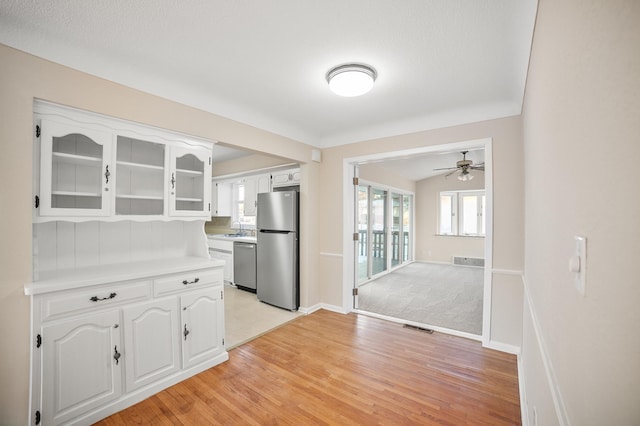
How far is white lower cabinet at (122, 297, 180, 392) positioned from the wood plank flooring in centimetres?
17

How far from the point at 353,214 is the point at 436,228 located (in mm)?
4811

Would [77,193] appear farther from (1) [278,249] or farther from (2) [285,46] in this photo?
(1) [278,249]

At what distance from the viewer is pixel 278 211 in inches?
153

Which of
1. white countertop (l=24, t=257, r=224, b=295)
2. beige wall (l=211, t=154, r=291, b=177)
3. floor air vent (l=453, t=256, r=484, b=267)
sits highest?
beige wall (l=211, t=154, r=291, b=177)

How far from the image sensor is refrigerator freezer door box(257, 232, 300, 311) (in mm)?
3787

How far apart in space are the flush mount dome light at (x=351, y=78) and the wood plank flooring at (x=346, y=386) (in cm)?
238

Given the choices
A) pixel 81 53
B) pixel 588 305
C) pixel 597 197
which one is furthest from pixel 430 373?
pixel 81 53

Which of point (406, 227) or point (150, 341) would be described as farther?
point (406, 227)

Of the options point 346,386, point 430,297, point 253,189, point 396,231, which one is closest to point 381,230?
point 396,231

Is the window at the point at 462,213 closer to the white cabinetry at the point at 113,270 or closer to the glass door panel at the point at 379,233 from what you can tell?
the glass door panel at the point at 379,233

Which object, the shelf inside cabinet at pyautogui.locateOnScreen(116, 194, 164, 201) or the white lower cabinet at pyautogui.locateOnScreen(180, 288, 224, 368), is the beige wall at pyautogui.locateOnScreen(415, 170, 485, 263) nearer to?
the white lower cabinet at pyautogui.locateOnScreen(180, 288, 224, 368)

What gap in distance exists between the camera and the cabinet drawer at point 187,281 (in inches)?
83.7

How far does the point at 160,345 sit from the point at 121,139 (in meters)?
1.65

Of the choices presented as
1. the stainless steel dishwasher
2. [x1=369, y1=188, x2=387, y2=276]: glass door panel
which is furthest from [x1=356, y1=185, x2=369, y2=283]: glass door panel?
the stainless steel dishwasher
